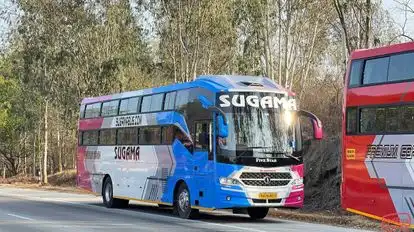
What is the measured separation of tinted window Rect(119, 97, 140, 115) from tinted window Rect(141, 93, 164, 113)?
55 cm

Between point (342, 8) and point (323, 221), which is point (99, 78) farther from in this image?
point (323, 221)

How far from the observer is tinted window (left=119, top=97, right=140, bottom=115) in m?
22.7

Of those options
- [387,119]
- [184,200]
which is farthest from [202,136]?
[387,119]

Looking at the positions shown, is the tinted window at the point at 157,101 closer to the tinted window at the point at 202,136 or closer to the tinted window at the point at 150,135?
the tinted window at the point at 150,135

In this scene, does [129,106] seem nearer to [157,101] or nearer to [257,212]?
[157,101]

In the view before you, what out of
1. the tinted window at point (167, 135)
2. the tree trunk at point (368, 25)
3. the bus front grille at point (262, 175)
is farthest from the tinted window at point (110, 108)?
the tree trunk at point (368, 25)

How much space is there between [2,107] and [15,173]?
827 centimetres

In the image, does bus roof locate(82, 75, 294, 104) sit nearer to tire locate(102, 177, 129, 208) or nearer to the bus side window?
the bus side window

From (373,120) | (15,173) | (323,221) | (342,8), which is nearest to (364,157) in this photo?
(373,120)

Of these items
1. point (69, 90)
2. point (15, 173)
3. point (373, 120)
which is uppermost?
point (69, 90)

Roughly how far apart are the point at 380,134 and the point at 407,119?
3.05 feet

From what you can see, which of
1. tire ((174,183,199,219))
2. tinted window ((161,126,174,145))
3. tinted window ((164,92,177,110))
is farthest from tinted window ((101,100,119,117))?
tire ((174,183,199,219))

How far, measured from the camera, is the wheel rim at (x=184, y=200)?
18.8 metres

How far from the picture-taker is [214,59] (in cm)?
4156
